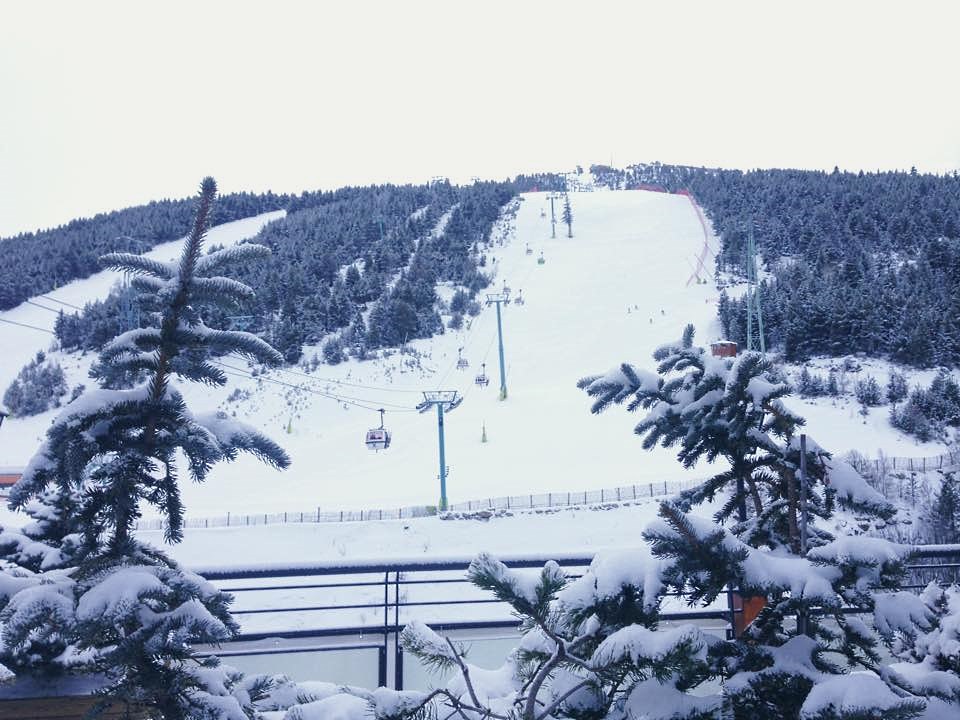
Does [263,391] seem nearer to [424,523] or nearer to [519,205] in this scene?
[424,523]

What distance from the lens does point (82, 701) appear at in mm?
2926

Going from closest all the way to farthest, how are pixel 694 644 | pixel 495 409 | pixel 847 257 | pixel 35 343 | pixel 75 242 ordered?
pixel 694 644, pixel 495 409, pixel 847 257, pixel 35 343, pixel 75 242

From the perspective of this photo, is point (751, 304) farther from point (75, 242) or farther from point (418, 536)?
point (75, 242)

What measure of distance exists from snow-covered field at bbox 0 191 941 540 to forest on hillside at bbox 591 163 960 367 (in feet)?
12.1

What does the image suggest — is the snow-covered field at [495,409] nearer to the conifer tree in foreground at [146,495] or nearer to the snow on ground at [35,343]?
the snow on ground at [35,343]

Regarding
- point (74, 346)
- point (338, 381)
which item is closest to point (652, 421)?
point (338, 381)

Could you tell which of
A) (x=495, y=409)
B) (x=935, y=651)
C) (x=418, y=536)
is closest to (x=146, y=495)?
(x=935, y=651)

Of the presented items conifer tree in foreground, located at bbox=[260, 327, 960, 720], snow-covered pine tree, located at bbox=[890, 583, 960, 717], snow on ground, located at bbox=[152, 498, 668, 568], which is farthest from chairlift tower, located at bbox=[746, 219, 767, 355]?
snow on ground, located at bbox=[152, 498, 668, 568]

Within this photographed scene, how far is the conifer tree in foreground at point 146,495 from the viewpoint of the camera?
75.9 inches

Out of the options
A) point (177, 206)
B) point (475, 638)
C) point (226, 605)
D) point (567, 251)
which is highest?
point (177, 206)

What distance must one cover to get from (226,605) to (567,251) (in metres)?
52.7

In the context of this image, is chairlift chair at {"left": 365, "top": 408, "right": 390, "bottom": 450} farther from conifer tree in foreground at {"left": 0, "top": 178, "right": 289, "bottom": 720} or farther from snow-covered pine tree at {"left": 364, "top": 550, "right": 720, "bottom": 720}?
snow-covered pine tree at {"left": 364, "top": 550, "right": 720, "bottom": 720}

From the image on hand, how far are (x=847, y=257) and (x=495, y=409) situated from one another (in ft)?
76.3

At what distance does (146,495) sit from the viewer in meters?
2.22
